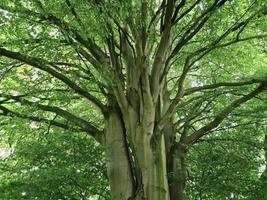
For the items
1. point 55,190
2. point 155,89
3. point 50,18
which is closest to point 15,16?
point 50,18

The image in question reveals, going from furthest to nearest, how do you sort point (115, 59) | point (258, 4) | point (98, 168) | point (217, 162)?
point (98, 168) → point (217, 162) → point (115, 59) → point (258, 4)

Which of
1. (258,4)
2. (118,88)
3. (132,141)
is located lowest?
(132,141)

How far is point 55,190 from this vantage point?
5.95 meters

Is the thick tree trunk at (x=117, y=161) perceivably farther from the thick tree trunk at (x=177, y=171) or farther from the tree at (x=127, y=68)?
the thick tree trunk at (x=177, y=171)

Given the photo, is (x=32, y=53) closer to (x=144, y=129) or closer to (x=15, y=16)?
(x=15, y=16)

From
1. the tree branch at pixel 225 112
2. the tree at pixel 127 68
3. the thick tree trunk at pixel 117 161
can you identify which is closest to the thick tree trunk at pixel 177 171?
the tree at pixel 127 68

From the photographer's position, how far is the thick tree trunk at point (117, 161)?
523cm

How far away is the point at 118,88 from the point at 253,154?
8.86 ft

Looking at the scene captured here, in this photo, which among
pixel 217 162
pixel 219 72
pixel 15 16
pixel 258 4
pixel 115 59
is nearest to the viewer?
pixel 15 16

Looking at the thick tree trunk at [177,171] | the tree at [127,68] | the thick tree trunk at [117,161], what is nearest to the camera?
the tree at [127,68]

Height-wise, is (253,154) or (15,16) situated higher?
(15,16)

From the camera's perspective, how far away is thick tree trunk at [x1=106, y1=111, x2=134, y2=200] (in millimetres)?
5230

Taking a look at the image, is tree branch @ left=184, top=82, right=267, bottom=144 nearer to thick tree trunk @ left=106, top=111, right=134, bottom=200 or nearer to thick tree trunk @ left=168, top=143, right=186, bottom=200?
thick tree trunk @ left=168, top=143, right=186, bottom=200

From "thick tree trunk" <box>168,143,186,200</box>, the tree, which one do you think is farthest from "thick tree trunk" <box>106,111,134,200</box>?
"thick tree trunk" <box>168,143,186,200</box>
